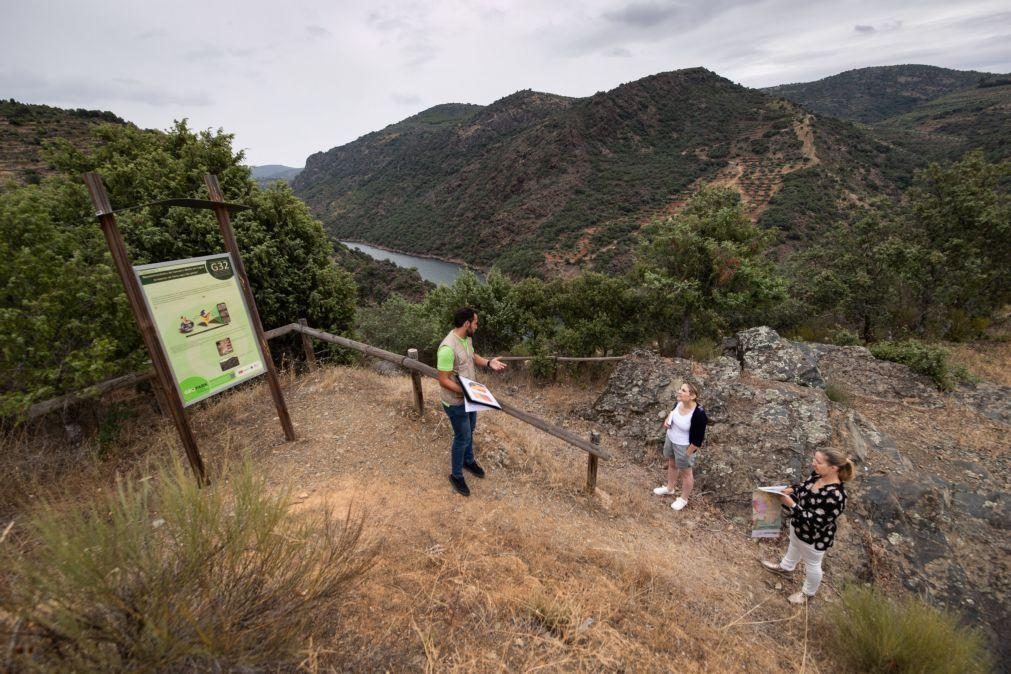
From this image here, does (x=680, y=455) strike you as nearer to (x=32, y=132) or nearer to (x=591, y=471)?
(x=591, y=471)

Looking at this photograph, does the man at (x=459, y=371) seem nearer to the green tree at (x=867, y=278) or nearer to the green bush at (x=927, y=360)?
the green bush at (x=927, y=360)

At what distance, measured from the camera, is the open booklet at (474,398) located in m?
3.63

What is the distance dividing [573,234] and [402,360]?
51.3 meters

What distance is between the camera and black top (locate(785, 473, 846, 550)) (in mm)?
3430

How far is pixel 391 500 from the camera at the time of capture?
3902 mm

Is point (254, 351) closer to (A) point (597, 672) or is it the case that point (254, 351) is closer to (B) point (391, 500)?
(B) point (391, 500)

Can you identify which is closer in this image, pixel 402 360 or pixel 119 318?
pixel 119 318

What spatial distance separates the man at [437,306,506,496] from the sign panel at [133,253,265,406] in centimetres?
186

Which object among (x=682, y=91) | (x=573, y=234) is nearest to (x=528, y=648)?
(x=573, y=234)

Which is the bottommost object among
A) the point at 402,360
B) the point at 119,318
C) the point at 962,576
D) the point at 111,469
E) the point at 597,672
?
the point at 962,576

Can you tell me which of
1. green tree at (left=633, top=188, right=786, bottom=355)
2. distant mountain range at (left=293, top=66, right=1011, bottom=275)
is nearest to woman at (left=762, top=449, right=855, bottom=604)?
green tree at (left=633, top=188, right=786, bottom=355)

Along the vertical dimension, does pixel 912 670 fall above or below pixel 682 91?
below

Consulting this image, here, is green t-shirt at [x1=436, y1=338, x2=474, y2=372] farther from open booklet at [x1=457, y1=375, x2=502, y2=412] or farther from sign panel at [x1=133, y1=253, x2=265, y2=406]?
sign panel at [x1=133, y1=253, x2=265, y2=406]

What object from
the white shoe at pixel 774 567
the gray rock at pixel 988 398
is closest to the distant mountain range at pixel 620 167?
the gray rock at pixel 988 398
